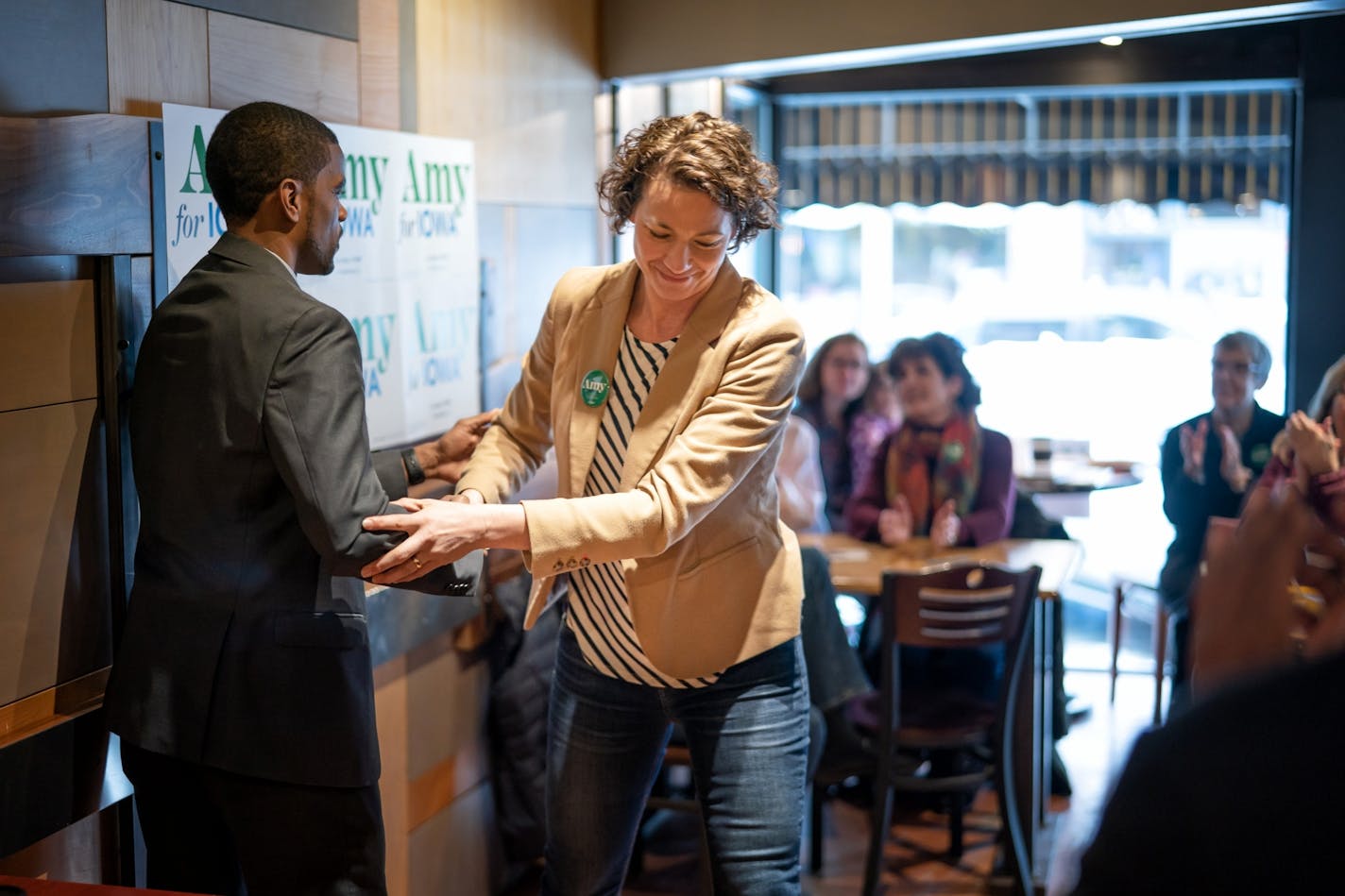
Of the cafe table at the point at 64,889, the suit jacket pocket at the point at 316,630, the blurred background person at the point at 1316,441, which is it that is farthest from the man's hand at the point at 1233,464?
the cafe table at the point at 64,889

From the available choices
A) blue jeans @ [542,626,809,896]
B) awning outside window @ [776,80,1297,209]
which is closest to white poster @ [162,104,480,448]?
blue jeans @ [542,626,809,896]

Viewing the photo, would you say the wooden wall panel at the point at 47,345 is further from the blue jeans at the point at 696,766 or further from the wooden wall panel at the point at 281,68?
the blue jeans at the point at 696,766

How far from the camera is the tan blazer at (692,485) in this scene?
2.04 m

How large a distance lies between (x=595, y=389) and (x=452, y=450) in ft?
1.46

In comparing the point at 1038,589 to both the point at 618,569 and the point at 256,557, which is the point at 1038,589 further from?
the point at 256,557

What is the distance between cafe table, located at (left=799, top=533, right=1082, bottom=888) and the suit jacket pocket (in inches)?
87.2

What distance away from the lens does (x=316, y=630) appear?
2021mm

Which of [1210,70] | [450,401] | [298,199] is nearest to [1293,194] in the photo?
[1210,70]

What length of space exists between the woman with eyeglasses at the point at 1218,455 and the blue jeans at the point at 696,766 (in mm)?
3159

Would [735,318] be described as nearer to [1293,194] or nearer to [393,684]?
[393,684]

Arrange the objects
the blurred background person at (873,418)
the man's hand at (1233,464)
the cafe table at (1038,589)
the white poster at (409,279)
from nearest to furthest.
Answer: the white poster at (409,279), the cafe table at (1038,589), the man's hand at (1233,464), the blurred background person at (873,418)

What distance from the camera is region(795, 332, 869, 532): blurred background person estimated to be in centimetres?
554

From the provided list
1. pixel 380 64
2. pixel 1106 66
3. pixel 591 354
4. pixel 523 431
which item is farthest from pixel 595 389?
pixel 1106 66

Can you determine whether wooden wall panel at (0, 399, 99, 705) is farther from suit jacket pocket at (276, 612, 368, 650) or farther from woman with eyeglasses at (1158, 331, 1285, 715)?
woman with eyeglasses at (1158, 331, 1285, 715)
